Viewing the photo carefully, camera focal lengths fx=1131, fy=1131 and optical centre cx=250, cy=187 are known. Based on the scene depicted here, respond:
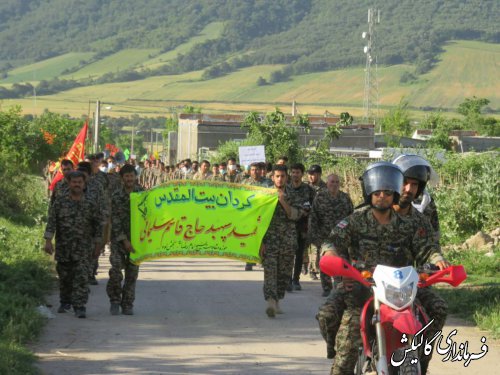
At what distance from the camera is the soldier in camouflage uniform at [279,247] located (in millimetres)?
13523

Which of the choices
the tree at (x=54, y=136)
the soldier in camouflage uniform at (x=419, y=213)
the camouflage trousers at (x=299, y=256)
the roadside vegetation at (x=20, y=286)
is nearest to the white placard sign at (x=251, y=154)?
the roadside vegetation at (x=20, y=286)

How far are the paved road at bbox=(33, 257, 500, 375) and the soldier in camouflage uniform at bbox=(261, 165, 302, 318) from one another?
0.27 meters

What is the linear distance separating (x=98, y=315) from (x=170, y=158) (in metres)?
74.6

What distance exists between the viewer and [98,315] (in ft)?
43.9

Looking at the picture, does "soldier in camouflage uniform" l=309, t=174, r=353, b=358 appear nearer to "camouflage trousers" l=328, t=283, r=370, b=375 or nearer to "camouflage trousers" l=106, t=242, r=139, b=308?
"camouflage trousers" l=106, t=242, r=139, b=308

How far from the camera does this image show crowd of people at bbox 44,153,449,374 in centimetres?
791

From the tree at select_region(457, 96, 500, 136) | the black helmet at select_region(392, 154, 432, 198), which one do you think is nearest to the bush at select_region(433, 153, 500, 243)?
the black helmet at select_region(392, 154, 432, 198)

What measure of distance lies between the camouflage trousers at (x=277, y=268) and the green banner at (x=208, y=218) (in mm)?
227

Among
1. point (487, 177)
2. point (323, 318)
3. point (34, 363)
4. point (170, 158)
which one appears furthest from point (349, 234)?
point (170, 158)

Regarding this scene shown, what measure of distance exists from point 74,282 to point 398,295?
22.6ft

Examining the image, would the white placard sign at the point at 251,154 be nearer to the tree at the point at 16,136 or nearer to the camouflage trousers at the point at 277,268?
the tree at the point at 16,136

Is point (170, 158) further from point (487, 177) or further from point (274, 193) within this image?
point (274, 193)

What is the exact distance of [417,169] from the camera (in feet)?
31.8

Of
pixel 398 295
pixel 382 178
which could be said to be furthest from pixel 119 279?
pixel 398 295
